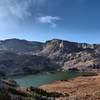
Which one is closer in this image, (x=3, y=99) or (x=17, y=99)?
(x=3, y=99)

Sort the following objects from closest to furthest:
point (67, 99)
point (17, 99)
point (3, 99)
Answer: point (3, 99), point (17, 99), point (67, 99)

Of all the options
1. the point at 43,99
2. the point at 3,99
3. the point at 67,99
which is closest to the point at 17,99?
the point at 3,99

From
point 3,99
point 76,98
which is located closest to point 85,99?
point 76,98

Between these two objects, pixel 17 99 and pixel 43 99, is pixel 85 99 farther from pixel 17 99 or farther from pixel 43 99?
pixel 17 99

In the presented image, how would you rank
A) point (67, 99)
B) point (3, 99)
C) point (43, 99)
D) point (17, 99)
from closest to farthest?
point (3, 99) < point (17, 99) < point (43, 99) < point (67, 99)

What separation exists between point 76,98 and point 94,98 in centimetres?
355

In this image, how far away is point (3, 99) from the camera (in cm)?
3048

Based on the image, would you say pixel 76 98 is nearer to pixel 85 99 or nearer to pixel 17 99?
pixel 85 99

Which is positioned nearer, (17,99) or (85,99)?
(17,99)

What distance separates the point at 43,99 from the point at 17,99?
10.8 meters

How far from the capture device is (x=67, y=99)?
52.8m

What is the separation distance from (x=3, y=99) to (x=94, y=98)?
2723 cm

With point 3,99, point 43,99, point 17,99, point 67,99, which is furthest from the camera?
point 67,99

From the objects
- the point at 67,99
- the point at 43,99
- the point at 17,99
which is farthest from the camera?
the point at 67,99
